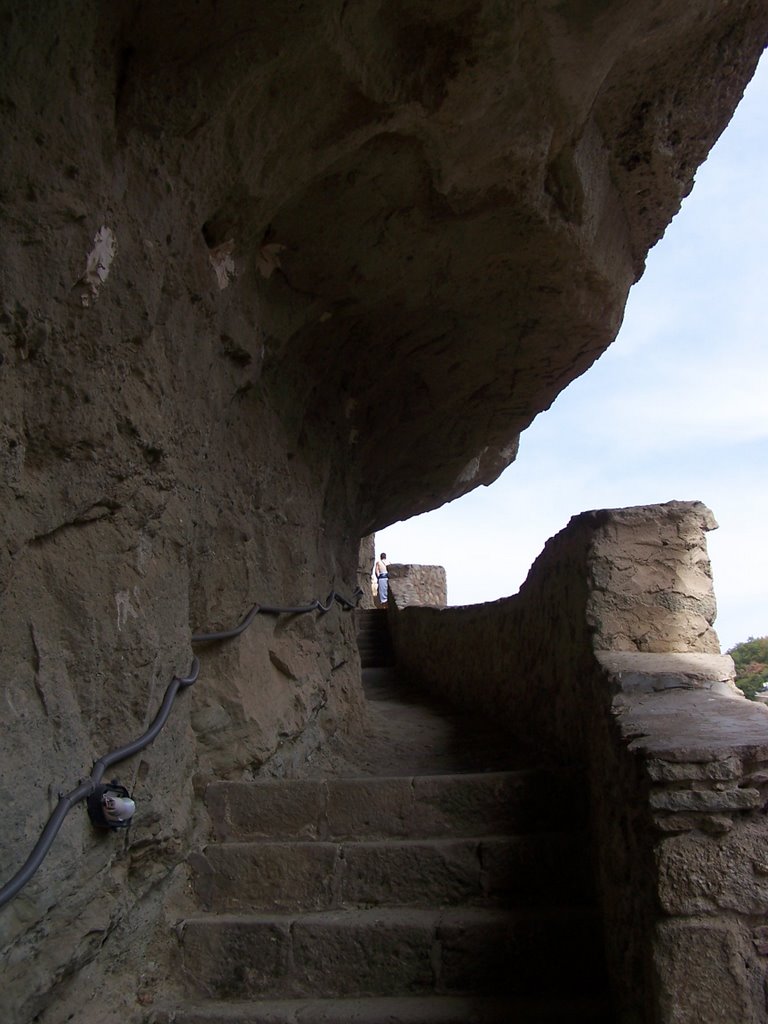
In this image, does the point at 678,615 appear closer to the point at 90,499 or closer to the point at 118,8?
the point at 90,499

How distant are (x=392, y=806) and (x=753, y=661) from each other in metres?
2.25

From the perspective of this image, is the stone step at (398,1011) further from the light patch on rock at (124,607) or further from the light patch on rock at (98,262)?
the light patch on rock at (98,262)

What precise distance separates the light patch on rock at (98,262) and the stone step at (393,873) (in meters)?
1.58

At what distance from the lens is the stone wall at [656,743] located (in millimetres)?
1489

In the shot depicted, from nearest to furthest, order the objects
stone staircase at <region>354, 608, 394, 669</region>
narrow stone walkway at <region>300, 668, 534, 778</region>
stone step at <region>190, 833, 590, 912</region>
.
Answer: stone step at <region>190, 833, 590, 912</region>
narrow stone walkway at <region>300, 668, 534, 778</region>
stone staircase at <region>354, 608, 394, 669</region>

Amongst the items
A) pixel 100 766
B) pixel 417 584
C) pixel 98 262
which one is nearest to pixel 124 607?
pixel 100 766

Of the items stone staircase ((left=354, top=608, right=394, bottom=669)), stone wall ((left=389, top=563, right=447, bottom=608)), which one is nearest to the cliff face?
stone staircase ((left=354, top=608, right=394, bottom=669))

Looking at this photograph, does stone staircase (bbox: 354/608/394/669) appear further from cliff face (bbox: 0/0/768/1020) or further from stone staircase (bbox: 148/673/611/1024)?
stone staircase (bbox: 148/673/611/1024)

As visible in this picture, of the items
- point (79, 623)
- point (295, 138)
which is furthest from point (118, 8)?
point (79, 623)

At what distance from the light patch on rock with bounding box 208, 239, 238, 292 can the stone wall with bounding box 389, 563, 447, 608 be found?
359 inches

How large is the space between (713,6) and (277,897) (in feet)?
9.38

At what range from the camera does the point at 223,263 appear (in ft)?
8.06

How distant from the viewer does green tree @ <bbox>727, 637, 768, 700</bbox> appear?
11.1ft

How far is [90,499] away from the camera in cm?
193
